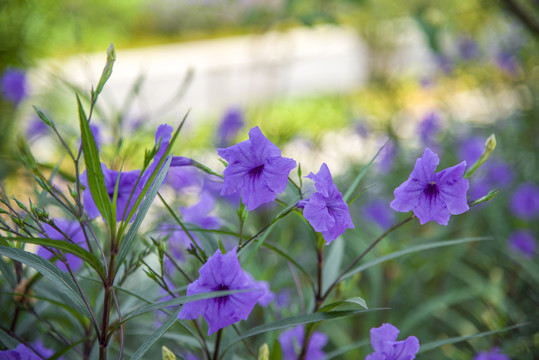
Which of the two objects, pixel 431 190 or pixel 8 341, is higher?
pixel 431 190

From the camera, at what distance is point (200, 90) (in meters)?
7.23

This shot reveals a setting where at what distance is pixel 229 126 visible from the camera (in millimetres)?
1539

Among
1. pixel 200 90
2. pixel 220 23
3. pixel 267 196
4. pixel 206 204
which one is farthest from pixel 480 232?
pixel 220 23

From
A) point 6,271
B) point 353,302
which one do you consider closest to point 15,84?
point 6,271

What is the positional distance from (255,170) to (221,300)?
5.3 inches

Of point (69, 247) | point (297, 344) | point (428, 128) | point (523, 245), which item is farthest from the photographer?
point (428, 128)

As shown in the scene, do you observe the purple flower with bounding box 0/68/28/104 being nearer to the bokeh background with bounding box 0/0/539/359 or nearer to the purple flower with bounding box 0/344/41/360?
the bokeh background with bounding box 0/0/539/359

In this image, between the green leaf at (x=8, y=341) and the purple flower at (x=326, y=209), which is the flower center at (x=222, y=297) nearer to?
the purple flower at (x=326, y=209)

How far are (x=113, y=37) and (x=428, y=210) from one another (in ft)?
27.2

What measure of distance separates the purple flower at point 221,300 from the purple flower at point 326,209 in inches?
3.3

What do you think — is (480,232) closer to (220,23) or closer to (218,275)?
(218,275)

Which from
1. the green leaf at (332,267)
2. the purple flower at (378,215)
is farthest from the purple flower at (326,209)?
the purple flower at (378,215)

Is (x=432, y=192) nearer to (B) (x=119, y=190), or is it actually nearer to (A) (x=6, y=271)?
(B) (x=119, y=190)

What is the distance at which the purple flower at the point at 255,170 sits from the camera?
0.47 meters
